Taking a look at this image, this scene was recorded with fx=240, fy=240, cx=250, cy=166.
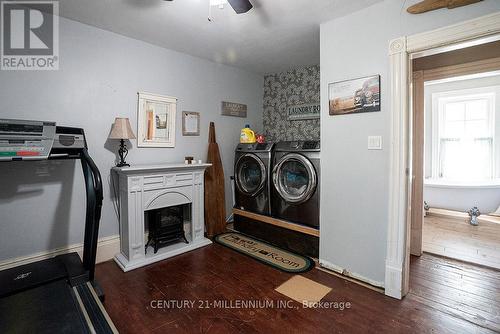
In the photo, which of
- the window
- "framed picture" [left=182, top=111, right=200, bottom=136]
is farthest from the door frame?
the window

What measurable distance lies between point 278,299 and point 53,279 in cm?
174

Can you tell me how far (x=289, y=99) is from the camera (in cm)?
395

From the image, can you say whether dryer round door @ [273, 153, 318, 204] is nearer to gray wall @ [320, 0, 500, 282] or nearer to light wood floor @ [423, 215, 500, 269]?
gray wall @ [320, 0, 500, 282]

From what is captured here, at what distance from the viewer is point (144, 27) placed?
8.17ft

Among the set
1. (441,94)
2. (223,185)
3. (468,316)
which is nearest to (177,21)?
(223,185)

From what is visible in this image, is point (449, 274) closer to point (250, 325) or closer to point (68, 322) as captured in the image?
point (250, 325)

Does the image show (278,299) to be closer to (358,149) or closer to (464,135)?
(358,149)

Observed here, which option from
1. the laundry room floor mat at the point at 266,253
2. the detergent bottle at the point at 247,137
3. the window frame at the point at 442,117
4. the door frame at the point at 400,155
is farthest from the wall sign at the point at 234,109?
the window frame at the point at 442,117

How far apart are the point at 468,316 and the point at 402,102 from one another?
→ 166 cm

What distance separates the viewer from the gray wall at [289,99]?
12.1 feet

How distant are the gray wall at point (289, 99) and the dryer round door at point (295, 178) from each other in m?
1.02

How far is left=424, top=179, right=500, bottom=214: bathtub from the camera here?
3895mm

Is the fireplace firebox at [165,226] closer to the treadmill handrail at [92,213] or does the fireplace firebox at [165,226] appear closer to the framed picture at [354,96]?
the treadmill handrail at [92,213]

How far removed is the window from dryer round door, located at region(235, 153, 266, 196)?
403 cm
